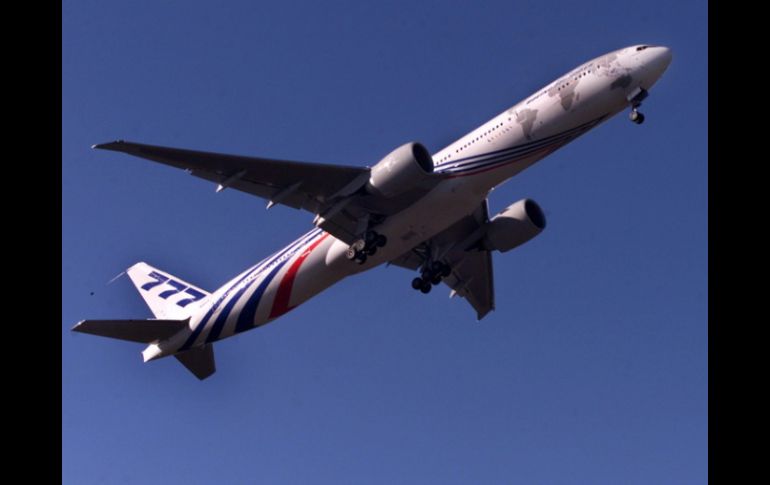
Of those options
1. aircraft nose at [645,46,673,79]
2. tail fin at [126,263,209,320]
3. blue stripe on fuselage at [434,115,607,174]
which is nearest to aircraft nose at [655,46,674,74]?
aircraft nose at [645,46,673,79]

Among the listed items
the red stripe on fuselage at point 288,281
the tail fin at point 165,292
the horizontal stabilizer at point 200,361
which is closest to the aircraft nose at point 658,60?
the red stripe on fuselage at point 288,281

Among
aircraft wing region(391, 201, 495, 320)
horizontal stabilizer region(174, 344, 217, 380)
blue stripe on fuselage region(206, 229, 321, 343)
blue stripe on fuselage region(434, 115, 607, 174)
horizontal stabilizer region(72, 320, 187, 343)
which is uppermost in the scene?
blue stripe on fuselage region(434, 115, 607, 174)

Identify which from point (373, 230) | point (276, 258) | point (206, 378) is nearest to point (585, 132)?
point (373, 230)

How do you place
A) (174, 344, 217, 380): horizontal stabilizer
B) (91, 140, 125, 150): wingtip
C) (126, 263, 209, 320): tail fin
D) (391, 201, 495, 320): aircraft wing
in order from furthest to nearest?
(126, 263, 209, 320): tail fin → (174, 344, 217, 380): horizontal stabilizer → (391, 201, 495, 320): aircraft wing → (91, 140, 125, 150): wingtip

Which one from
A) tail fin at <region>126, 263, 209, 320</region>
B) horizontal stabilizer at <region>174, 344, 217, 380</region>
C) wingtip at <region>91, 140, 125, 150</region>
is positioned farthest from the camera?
tail fin at <region>126, 263, 209, 320</region>

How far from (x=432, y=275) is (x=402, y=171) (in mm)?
6778

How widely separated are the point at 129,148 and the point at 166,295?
13182 mm

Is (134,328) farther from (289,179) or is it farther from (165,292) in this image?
(289,179)

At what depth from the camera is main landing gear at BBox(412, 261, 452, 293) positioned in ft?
111

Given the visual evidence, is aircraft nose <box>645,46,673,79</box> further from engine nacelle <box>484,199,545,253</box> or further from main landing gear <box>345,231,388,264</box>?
main landing gear <box>345,231,388,264</box>

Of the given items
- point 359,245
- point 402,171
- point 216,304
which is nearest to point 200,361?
point 216,304

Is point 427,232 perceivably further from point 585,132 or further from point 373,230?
point 585,132

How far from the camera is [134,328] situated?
3312 centimetres

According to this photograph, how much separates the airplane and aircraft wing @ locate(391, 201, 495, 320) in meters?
0.07
